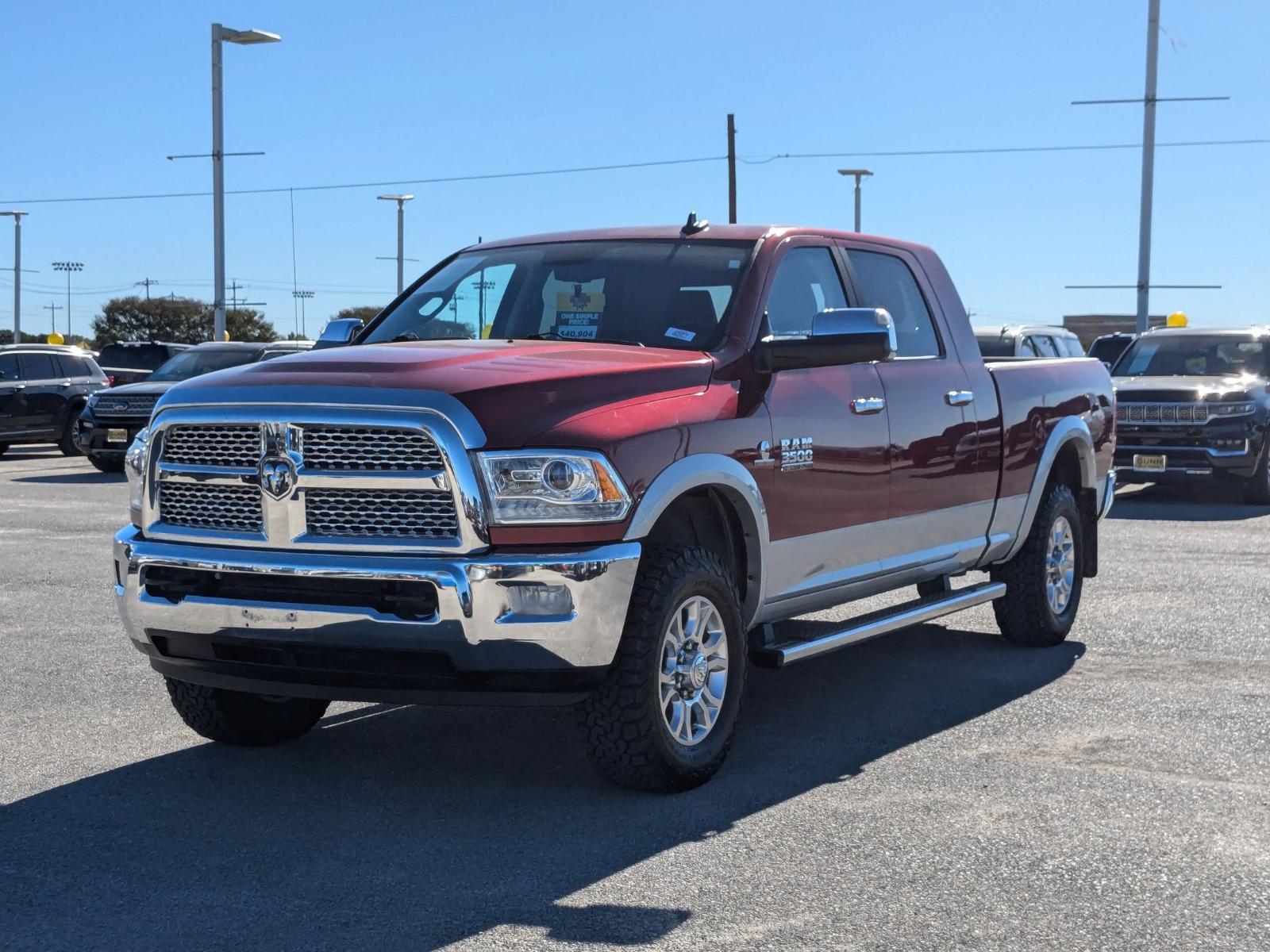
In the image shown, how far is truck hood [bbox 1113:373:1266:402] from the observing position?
16875mm

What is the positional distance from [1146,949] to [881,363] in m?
3.29

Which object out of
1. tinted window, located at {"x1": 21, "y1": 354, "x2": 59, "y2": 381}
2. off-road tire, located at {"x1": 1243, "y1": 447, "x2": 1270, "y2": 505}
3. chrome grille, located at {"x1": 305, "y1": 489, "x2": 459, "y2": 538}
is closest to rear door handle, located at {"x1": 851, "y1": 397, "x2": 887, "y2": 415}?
chrome grille, located at {"x1": 305, "y1": 489, "x2": 459, "y2": 538}

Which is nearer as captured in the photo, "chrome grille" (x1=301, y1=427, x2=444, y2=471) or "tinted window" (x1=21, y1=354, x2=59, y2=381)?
"chrome grille" (x1=301, y1=427, x2=444, y2=471)

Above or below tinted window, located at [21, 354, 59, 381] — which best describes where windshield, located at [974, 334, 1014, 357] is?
above

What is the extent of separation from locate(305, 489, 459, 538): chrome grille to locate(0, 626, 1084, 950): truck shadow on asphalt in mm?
912

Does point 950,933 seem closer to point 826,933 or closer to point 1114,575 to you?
point 826,933

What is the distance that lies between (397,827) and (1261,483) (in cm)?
1406

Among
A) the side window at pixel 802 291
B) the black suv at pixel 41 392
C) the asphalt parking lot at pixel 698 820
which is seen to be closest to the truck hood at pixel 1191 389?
the asphalt parking lot at pixel 698 820

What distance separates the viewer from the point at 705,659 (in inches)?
220

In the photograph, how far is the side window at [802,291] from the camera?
6.42 metres

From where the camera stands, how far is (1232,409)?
16.8 m

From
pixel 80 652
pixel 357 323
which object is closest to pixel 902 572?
pixel 357 323

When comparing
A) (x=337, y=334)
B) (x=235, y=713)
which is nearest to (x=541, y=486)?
(x=235, y=713)

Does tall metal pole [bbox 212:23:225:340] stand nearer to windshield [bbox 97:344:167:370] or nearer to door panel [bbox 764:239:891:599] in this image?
windshield [bbox 97:344:167:370]
